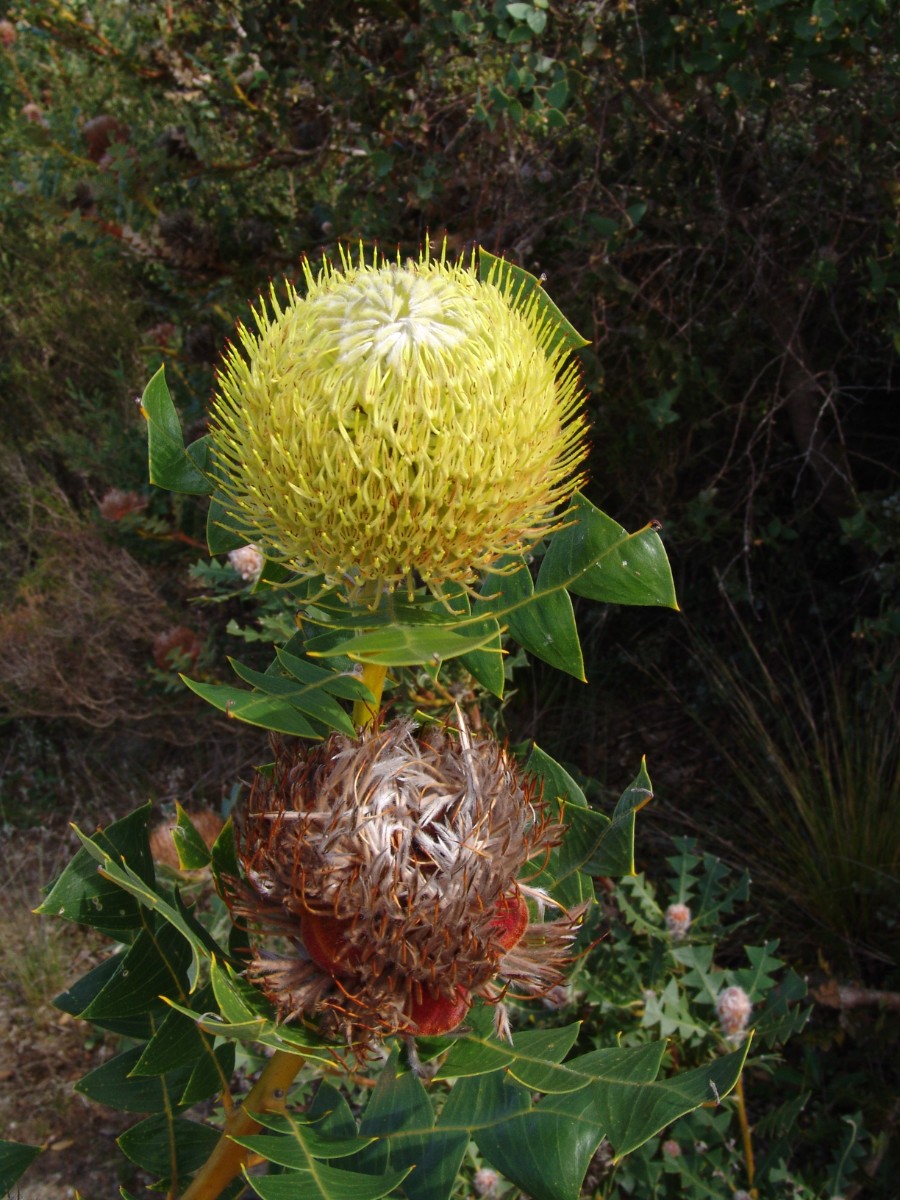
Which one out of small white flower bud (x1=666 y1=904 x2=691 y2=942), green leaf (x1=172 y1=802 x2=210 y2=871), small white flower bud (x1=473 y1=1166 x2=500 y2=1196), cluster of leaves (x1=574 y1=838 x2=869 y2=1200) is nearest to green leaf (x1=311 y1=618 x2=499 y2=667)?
green leaf (x1=172 y1=802 x2=210 y2=871)

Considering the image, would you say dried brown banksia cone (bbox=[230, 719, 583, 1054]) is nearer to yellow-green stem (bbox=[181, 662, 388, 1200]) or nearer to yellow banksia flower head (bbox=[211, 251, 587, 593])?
yellow-green stem (bbox=[181, 662, 388, 1200])

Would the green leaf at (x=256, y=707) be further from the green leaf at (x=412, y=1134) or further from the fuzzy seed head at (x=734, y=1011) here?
the fuzzy seed head at (x=734, y=1011)

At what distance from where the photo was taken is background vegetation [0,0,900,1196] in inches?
119

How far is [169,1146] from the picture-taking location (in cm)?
130

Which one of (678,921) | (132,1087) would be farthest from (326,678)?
(678,921)

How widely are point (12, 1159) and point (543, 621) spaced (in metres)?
0.99

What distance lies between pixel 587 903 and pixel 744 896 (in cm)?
188

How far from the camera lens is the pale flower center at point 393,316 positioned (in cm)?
98

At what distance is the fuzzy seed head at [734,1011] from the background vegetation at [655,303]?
0.53 m

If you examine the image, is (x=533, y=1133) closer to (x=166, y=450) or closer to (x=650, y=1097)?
(x=650, y=1097)

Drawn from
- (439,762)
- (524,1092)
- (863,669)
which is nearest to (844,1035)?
(863,669)

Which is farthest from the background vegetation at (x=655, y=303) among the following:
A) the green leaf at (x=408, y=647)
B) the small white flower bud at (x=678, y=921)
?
the green leaf at (x=408, y=647)

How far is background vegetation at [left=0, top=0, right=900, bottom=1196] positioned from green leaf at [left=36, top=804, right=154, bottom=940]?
166cm

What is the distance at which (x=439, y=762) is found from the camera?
1.09 m
